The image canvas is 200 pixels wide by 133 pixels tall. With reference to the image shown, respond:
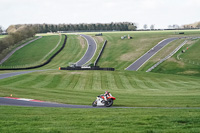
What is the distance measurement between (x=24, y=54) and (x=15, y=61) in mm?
9737

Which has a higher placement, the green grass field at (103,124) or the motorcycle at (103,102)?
the green grass field at (103,124)

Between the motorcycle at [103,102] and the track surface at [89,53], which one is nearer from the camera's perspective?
the motorcycle at [103,102]

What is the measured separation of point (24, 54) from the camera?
10675cm

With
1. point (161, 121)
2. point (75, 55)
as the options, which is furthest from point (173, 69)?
point (161, 121)

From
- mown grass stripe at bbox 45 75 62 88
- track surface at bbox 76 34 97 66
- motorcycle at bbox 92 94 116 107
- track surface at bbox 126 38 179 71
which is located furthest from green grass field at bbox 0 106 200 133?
track surface at bbox 76 34 97 66

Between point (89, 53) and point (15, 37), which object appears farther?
point (15, 37)

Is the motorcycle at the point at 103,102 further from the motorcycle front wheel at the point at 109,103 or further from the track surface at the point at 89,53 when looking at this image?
the track surface at the point at 89,53

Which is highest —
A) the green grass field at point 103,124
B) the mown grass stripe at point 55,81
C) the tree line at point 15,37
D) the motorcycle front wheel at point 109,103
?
the tree line at point 15,37

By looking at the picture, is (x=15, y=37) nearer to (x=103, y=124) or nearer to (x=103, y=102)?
(x=103, y=102)

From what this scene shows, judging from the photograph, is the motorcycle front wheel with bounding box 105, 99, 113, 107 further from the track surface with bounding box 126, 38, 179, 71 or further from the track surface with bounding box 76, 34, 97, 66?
the track surface with bounding box 76, 34, 97, 66

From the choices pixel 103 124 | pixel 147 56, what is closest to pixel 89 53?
pixel 147 56

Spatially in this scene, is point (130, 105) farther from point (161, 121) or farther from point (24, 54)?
point (24, 54)

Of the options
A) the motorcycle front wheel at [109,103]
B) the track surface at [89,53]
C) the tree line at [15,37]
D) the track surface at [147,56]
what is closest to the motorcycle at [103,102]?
the motorcycle front wheel at [109,103]

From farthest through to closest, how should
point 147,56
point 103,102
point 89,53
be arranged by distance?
point 89,53
point 147,56
point 103,102
